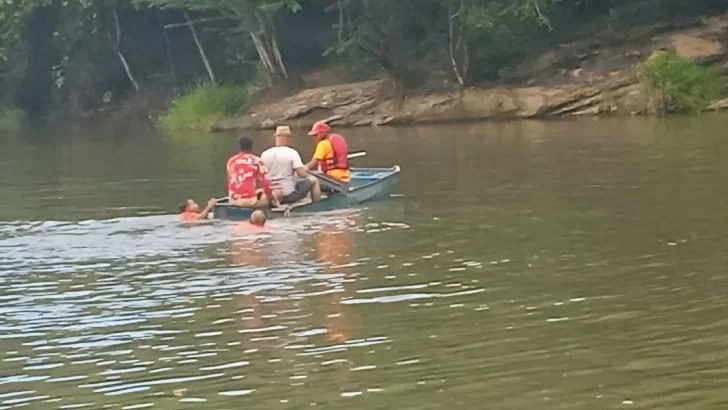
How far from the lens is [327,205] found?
18312 millimetres

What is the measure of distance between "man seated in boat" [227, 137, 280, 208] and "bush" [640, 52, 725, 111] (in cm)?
2138

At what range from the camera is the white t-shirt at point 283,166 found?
59.3 ft

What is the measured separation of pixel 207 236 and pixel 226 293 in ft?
12.6

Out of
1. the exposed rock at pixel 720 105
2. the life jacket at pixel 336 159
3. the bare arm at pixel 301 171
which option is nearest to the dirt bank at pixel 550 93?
the exposed rock at pixel 720 105

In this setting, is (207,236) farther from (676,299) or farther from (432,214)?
(676,299)

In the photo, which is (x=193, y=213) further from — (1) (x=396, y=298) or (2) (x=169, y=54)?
(2) (x=169, y=54)

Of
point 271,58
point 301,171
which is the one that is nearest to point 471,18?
point 271,58

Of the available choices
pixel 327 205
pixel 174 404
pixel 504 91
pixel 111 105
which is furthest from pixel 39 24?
pixel 174 404

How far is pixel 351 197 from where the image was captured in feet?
61.5

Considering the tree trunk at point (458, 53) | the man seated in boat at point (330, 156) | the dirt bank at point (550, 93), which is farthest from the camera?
the tree trunk at point (458, 53)

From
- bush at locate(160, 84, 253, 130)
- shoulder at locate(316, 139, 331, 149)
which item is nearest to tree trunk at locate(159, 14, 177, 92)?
bush at locate(160, 84, 253, 130)

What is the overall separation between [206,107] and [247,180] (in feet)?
95.1

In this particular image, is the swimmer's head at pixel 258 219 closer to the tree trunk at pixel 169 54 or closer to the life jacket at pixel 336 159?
the life jacket at pixel 336 159

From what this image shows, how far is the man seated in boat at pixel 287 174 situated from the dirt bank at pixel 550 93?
20.3 metres
